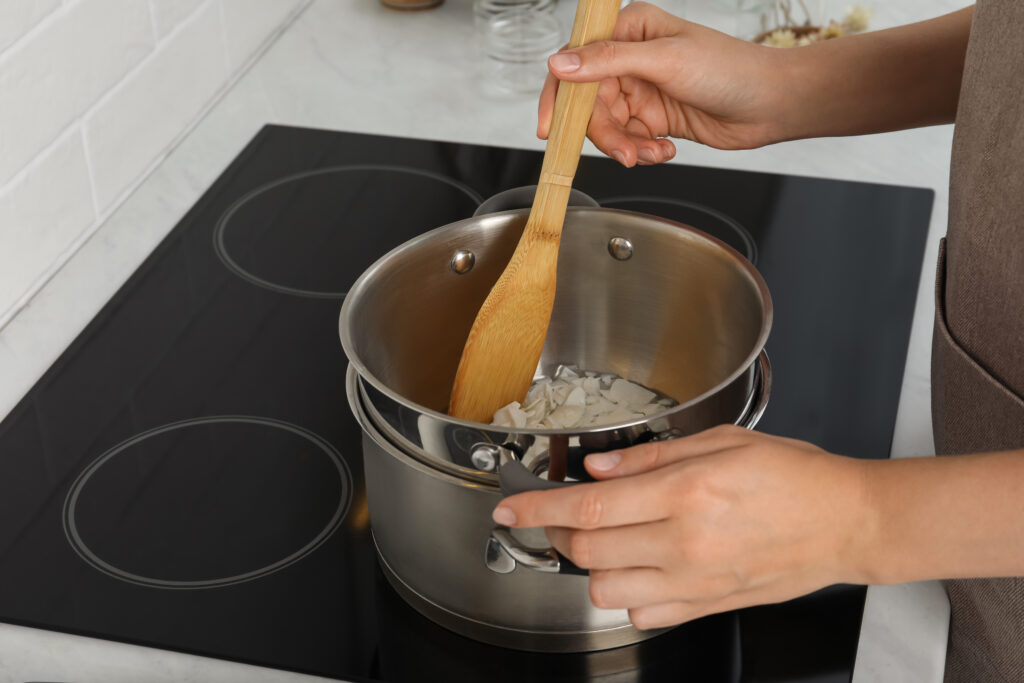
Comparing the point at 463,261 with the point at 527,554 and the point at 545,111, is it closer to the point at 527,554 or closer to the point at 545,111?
the point at 545,111

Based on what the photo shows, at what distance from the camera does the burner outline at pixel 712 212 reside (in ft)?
3.51

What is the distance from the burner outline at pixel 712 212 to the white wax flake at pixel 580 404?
0.27 meters

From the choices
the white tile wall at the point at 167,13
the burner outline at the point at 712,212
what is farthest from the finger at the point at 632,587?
the white tile wall at the point at 167,13

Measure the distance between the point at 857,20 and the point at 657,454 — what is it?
1.00 meters

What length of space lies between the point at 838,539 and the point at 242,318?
0.62 m

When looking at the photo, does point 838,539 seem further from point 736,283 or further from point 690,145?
point 690,145

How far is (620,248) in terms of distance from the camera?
804 mm

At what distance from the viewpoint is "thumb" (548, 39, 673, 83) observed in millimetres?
732

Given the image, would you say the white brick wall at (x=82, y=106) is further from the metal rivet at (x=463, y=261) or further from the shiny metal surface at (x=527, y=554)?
the shiny metal surface at (x=527, y=554)

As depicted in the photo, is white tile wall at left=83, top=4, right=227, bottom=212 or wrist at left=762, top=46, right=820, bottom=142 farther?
white tile wall at left=83, top=4, right=227, bottom=212

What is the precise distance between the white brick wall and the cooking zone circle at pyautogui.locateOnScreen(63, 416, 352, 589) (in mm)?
237

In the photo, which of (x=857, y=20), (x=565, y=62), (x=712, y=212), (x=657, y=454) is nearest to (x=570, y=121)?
(x=565, y=62)

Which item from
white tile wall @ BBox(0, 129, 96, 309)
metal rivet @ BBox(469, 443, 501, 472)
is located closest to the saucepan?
metal rivet @ BBox(469, 443, 501, 472)

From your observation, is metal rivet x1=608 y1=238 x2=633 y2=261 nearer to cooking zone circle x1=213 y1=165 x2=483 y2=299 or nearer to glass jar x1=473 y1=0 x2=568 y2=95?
cooking zone circle x1=213 y1=165 x2=483 y2=299
